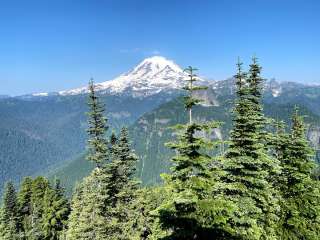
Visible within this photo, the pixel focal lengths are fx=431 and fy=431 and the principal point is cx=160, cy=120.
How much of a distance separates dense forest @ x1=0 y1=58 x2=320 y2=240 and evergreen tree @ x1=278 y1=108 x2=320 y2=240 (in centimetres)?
8

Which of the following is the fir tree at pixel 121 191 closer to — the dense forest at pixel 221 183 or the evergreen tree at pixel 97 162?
the dense forest at pixel 221 183

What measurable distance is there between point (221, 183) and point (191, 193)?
5777mm

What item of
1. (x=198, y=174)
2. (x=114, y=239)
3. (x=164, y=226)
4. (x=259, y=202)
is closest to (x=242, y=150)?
(x=259, y=202)

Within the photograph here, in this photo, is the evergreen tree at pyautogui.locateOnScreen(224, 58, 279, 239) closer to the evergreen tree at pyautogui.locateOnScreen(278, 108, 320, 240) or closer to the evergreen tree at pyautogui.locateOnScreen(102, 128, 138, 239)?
the evergreen tree at pyautogui.locateOnScreen(278, 108, 320, 240)

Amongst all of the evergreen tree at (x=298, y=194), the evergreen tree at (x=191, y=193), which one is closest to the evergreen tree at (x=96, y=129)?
the evergreen tree at (x=298, y=194)

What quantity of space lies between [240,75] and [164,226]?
17.2 m

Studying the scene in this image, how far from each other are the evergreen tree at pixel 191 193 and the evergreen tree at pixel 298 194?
13.7 meters

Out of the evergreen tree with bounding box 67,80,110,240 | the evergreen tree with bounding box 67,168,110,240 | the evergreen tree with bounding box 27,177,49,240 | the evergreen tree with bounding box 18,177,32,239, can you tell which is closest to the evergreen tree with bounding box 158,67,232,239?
the evergreen tree with bounding box 67,80,110,240

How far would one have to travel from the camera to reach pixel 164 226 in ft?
74.4

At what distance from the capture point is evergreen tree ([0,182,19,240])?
84.9 m

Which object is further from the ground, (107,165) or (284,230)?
(107,165)

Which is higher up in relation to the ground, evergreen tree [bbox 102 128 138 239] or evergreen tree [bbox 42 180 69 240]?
evergreen tree [bbox 102 128 138 239]

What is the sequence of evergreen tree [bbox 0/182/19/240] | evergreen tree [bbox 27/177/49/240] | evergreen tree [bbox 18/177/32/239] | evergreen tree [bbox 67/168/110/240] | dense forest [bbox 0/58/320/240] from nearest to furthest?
dense forest [bbox 0/58/320/240]
evergreen tree [bbox 67/168/110/240]
evergreen tree [bbox 27/177/49/240]
evergreen tree [bbox 0/182/19/240]
evergreen tree [bbox 18/177/32/239]

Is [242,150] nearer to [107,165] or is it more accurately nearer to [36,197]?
[107,165]
